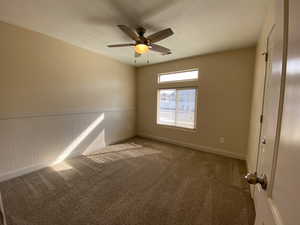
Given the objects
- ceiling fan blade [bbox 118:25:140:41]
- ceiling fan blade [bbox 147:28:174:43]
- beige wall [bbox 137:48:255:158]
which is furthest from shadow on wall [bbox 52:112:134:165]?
ceiling fan blade [bbox 147:28:174:43]

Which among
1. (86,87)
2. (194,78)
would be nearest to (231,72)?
(194,78)

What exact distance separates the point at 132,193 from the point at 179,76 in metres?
3.17

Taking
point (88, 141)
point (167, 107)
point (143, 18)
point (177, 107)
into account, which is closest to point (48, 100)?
point (88, 141)

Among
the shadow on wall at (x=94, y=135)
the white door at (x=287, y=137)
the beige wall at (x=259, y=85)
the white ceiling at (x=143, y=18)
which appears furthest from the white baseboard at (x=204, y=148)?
the white door at (x=287, y=137)

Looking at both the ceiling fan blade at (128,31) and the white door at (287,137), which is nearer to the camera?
the white door at (287,137)

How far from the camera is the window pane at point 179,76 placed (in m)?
3.58

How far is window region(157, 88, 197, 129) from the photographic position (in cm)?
368

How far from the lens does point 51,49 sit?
2.55m

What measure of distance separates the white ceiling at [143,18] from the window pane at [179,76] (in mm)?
963

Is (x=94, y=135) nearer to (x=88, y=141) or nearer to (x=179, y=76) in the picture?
(x=88, y=141)

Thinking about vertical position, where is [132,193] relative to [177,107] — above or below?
below

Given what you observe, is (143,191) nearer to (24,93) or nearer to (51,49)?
(24,93)

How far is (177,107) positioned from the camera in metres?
3.96

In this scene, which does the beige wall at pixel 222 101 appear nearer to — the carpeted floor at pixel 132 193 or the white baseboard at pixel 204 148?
the white baseboard at pixel 204 148
